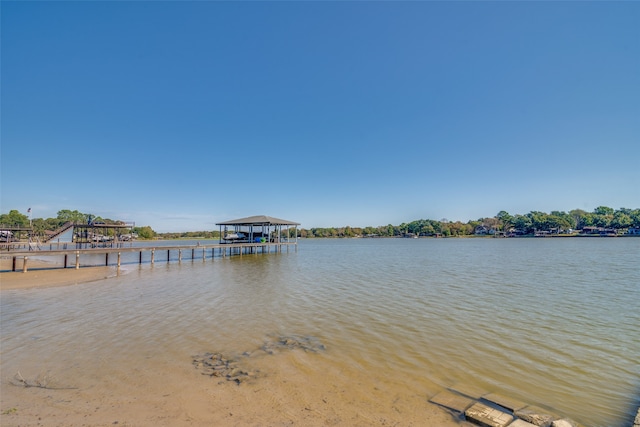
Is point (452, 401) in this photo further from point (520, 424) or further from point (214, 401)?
point (214, 401)

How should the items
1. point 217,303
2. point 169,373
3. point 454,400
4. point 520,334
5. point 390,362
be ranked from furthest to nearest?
point 217,303 < point 520,334 < point 390,362 < point 169,373 < point 454,400

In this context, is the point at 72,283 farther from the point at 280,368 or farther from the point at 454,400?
the point at 454,400

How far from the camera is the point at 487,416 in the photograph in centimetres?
377

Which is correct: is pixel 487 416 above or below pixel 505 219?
below

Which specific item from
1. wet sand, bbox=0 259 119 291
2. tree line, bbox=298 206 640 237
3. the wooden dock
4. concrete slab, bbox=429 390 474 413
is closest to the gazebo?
the wooden dock

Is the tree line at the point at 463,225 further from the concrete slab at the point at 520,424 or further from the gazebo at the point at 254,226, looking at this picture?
the concrete slab at the point at 520,424

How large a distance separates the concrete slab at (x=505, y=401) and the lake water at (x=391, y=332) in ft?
0.64

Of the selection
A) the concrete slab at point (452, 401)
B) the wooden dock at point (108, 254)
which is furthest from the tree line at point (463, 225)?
the concrete slab at point (452, 401)

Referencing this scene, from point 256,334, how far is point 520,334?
671 cm

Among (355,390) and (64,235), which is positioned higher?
(64,235)

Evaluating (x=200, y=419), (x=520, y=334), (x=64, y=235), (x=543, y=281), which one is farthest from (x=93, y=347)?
(x=64, y=235)

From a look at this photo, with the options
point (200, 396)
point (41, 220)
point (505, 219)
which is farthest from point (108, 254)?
point (505, 219)

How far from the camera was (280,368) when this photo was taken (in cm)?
A: 539

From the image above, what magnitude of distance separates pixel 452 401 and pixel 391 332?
3.10 meters
